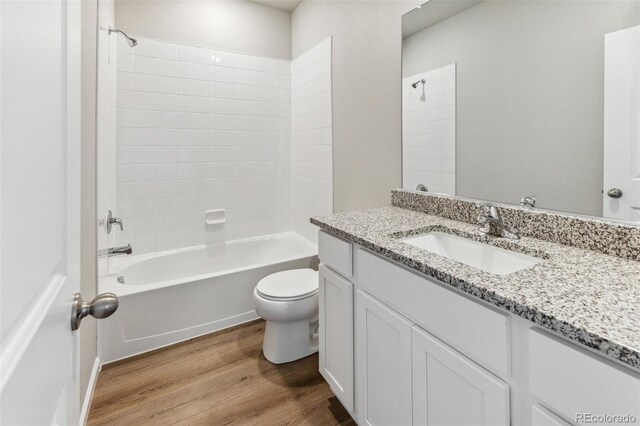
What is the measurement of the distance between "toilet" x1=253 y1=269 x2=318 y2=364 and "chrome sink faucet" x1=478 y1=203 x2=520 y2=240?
1060 millimetres

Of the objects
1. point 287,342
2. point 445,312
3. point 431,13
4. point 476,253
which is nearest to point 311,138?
point 431,13

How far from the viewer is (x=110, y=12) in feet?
7.53

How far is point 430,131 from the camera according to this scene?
175 cm

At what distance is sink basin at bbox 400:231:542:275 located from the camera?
1.16 metres

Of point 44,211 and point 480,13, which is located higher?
point 480,13

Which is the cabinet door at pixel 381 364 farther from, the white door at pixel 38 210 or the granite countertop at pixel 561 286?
the white door at pixel 38 210

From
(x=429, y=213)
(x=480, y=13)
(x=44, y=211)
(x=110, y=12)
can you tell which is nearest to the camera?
(x=44, y=211)

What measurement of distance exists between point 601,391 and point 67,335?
3.16ft

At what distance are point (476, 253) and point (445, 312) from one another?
1.55 ft

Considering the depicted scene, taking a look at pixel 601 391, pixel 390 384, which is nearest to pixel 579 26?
pixel 601 391

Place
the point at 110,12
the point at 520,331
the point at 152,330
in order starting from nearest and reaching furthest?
the point at 520,331 < the point at 152,330 < the point at 110,12

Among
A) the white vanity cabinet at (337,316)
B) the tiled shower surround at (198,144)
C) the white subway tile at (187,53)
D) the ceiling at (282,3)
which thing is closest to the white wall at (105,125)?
the tiled shower surround at (198,144)

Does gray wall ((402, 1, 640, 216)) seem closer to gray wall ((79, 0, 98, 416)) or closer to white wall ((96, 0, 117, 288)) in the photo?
→ gray wall ((79, 0, 98, 416))

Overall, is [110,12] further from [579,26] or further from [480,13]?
[579,26]
